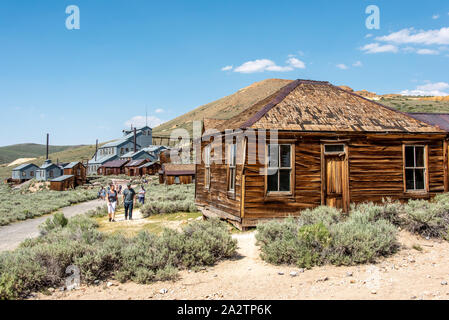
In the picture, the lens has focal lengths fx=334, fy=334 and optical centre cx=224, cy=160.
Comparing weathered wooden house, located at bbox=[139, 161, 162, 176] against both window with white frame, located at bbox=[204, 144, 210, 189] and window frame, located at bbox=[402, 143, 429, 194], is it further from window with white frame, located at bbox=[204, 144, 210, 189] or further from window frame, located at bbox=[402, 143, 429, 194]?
window frame, located at bbox=[402, 143, 429, 194]

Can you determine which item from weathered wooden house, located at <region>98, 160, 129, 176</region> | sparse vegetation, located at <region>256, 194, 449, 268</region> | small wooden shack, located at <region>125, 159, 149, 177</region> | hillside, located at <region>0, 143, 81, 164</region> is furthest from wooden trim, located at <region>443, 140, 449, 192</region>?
hillside, located at <region>0, 143, 81, 164</region>

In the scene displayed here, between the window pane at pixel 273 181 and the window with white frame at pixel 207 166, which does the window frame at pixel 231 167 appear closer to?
the window pane at pixel 273 181

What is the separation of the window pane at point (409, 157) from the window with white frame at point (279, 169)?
4636mm

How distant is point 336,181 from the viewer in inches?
448

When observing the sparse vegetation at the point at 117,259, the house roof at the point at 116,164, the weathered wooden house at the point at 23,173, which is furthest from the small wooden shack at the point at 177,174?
the weathered wooden house at the point at 23,173

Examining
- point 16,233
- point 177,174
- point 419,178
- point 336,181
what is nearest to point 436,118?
point 419,178

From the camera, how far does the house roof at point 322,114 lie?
1103 centimetres

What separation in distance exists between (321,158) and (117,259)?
7185mm

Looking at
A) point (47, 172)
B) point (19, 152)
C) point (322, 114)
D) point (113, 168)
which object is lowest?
point (47, 172)

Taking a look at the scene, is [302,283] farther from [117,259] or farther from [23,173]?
[23,173]

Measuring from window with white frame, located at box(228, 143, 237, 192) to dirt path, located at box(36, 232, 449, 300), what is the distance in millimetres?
4690
